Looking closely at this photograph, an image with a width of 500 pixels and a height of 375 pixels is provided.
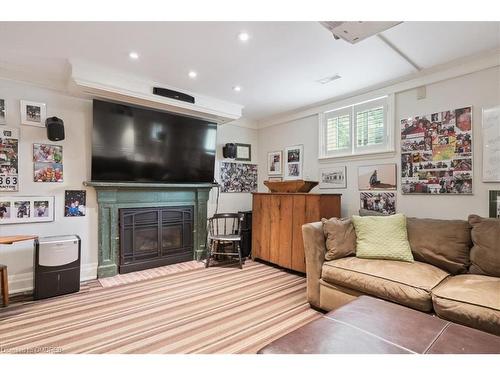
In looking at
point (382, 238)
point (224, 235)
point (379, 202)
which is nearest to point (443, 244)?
point (382, 238)

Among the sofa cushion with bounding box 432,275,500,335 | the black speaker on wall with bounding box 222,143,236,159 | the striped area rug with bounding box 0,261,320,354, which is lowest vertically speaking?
the striped area rug with bounding box 0,261,320,354

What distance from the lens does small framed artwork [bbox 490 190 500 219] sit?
2414 millimetres

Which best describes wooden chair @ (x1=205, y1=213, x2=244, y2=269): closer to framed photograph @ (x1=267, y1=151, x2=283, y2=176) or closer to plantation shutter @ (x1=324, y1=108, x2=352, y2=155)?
framed photograph @ (x1=267, y1=151, x2=283, y2=176)

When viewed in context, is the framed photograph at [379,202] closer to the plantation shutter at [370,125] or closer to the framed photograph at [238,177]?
the plantation shutter at [370,125]

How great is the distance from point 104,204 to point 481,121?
168 inches

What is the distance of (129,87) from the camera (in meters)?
3.00

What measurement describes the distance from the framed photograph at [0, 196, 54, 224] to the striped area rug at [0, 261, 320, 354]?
924 millimetres

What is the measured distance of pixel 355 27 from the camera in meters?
1.70

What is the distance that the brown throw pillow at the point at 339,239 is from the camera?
253 cm

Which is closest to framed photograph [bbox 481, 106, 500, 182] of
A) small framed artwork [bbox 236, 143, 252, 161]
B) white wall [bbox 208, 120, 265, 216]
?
white wall [bbox 208, 120, 265, 216]

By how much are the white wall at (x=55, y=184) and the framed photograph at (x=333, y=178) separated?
317cm

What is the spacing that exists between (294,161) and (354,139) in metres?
1.06

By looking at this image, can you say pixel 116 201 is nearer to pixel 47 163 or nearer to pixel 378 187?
pixel 47 163

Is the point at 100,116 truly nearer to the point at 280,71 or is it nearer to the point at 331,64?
the point at 280,71
